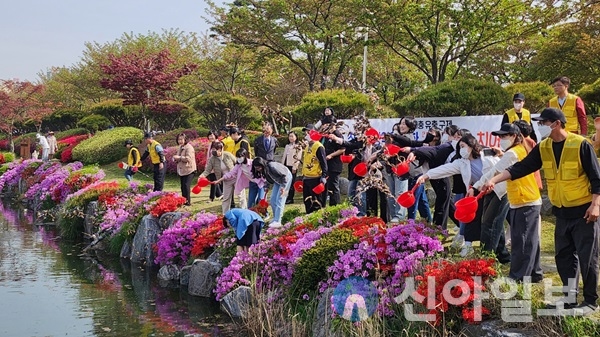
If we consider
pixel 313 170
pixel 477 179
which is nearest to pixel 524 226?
pixel 477 179

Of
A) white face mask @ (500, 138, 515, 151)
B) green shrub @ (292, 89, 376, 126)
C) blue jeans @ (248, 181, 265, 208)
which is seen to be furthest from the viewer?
green shrub @ (292, 89, 376, 126)

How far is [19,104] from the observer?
36.1 m

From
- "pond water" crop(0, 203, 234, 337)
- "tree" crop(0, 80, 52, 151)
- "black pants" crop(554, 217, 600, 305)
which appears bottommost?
"pond water" crop(0, 203, 234, 337)

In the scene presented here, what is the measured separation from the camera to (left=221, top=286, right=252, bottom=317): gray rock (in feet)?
26.1

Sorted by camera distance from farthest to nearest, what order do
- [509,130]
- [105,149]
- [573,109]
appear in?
[105,149]
[573,109]
[509,130]

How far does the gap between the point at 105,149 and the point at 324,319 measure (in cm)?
1822

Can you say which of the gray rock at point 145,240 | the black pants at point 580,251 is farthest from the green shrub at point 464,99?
the black pants at point 580,251

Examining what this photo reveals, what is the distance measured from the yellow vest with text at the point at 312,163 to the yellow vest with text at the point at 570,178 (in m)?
5.15

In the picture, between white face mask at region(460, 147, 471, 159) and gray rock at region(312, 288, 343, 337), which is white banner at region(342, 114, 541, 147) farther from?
gray rock at region(312, 288, 343, 337)

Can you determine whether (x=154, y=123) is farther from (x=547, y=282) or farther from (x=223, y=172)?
(x=547, y=282)

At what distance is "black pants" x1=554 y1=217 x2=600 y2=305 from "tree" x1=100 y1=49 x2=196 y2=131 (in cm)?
2301

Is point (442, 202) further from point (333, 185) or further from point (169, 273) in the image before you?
point (169, 273)

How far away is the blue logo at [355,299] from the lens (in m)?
6.28

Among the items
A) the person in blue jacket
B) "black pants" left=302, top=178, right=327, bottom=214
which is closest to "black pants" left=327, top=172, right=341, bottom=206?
"black pants" left=302, top=178, right=327, bottom=214
